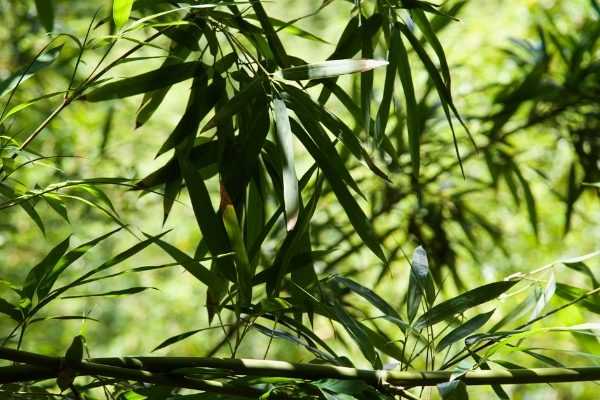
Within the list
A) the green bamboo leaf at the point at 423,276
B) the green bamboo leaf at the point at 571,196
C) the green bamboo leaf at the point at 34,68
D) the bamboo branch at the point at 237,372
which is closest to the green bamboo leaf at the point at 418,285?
the green bamboo leaf at the point at 423,276

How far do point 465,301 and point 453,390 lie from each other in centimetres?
13

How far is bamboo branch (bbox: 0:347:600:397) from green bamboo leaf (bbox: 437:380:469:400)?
0.6 inches

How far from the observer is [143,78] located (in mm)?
725

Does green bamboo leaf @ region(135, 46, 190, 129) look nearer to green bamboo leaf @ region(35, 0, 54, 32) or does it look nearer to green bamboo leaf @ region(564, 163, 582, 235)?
green bamboo leaf @ region(35, 0, 54, 32)

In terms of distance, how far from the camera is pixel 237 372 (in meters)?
0.58

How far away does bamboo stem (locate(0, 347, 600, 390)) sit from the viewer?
0.55 meters

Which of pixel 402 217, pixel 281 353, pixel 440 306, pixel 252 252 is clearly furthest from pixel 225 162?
pixel 281 353

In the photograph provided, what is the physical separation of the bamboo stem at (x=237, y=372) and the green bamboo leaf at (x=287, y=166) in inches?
4.0

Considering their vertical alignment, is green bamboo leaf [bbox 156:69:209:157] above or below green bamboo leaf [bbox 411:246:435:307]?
above

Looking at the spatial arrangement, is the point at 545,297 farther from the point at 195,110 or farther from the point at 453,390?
the point at 195,110

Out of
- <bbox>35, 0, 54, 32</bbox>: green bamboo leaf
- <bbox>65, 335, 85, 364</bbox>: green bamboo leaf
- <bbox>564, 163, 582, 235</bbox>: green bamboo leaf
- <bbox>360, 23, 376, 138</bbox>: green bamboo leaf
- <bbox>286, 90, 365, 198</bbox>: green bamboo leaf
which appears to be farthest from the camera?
<bbox>564, 163, 582, 235</bbox>: green bamboo leaf

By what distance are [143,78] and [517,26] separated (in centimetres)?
227

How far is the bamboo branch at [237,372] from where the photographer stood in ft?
1.80

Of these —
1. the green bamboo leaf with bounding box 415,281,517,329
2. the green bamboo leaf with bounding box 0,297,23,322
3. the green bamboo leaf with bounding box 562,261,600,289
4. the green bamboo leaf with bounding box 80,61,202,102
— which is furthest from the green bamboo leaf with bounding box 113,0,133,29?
the green bamboo leaf with bounding box 562,261,600,289
